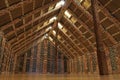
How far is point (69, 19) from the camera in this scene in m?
14.1

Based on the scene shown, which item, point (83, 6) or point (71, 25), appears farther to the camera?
point (71, 25)

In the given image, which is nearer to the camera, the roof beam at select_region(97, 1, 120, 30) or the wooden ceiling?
the wooden ceiling

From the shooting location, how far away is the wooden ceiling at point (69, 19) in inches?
330

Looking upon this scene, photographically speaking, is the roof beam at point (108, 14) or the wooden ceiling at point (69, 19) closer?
the wooden ceiling at point (69, 19)

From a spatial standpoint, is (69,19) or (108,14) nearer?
(108,14)

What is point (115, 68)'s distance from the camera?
11.8 metres

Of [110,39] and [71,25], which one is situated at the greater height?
[71,25]

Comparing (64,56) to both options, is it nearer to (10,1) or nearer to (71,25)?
(71,25)

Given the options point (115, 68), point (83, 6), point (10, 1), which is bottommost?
point (115, 68)

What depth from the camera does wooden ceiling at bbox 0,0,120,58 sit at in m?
8.39

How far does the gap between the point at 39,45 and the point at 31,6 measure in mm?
12588

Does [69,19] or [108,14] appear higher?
[69,19]

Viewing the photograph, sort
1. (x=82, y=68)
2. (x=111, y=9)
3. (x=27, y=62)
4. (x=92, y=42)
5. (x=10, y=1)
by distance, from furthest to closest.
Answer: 1. (x=27, y=62)
2. (x=82, y=68)
3. (x=92, y=42)
4. (x=111, y=9)
5. (x=10, y=1)

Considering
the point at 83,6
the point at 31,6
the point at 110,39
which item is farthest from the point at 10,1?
the point at 110,39
